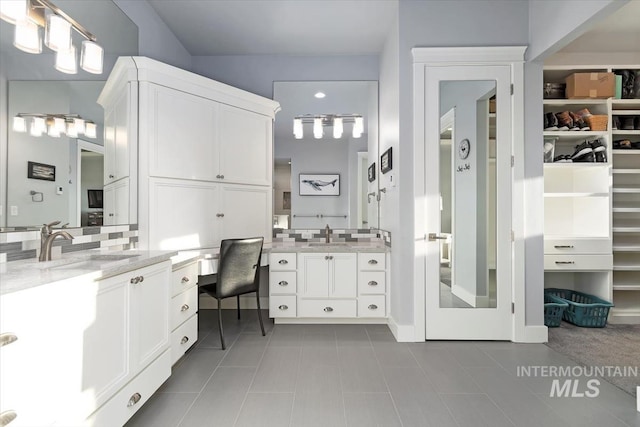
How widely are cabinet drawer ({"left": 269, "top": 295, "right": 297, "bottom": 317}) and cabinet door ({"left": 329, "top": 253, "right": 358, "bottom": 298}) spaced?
37cm

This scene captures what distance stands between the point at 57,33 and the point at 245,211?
2017 millimetres

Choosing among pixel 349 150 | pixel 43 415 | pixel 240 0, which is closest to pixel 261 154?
pixel 349 150

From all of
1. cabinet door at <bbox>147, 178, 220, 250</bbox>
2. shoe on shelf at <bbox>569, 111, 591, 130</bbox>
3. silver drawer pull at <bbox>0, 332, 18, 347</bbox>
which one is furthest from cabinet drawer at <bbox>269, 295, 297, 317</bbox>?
shoe on shelf at <bbox>569, 111, 591, 130</bbox>

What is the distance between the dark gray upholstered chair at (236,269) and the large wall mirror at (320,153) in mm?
919

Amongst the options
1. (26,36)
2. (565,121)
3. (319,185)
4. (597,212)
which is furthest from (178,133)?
(597,212)

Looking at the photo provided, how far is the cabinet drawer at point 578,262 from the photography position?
10.7ft

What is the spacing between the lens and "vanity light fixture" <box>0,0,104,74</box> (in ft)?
4.50

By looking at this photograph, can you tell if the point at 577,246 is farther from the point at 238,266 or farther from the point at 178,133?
the point at 178,133

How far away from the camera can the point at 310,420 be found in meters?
1.77

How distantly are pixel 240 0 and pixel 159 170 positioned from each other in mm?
1592

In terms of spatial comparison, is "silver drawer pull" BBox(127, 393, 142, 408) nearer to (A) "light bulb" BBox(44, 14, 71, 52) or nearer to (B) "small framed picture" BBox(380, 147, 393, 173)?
(A) "light bulb" BBox(44, 14, 71, 52)

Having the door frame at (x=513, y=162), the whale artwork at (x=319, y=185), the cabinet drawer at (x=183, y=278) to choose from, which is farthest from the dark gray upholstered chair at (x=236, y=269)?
the door frame at (x=513, y=162)

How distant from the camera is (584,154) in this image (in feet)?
10.7

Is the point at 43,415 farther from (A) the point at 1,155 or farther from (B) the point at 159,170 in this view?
(B) the point at 159,170
